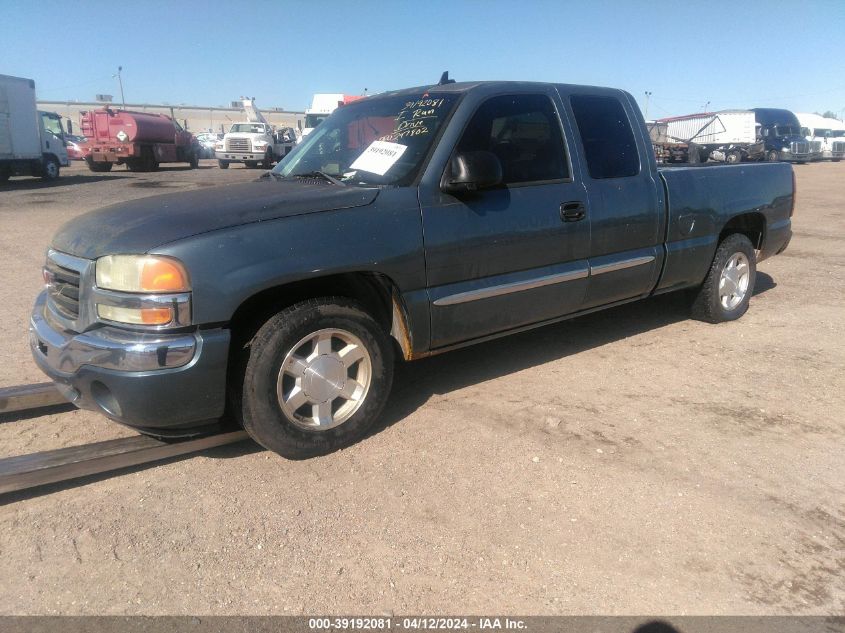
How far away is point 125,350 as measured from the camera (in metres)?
2.76

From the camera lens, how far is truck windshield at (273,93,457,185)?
141 inches

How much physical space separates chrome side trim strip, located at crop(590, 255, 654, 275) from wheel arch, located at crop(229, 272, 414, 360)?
145 cm

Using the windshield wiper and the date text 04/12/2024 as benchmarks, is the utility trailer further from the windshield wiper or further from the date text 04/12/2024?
the date text 04/12/2024

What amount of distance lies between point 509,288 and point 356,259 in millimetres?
1051

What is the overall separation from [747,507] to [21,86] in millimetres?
22403

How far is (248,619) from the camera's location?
2.23m

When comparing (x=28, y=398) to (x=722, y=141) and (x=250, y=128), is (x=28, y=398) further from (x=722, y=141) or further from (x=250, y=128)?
(x=722, y=141)

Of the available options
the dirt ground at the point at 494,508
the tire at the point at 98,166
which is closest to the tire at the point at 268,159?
the tire at the point at 98,166

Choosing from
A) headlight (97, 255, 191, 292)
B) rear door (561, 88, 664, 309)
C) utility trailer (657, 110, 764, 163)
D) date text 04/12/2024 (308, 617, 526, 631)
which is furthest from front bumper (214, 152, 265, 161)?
date text 04/12/2024 (308, 617, 526, 631)

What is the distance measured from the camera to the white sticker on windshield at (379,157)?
3.60 meters

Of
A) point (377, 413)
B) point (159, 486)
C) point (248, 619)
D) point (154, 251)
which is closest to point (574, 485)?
point (377, 413)

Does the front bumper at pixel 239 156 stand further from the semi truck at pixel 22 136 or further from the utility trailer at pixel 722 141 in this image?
the utility trailer at pixel 722 141

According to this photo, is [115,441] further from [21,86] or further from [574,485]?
[21,86]

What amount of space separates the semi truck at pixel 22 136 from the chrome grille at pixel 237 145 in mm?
8747
